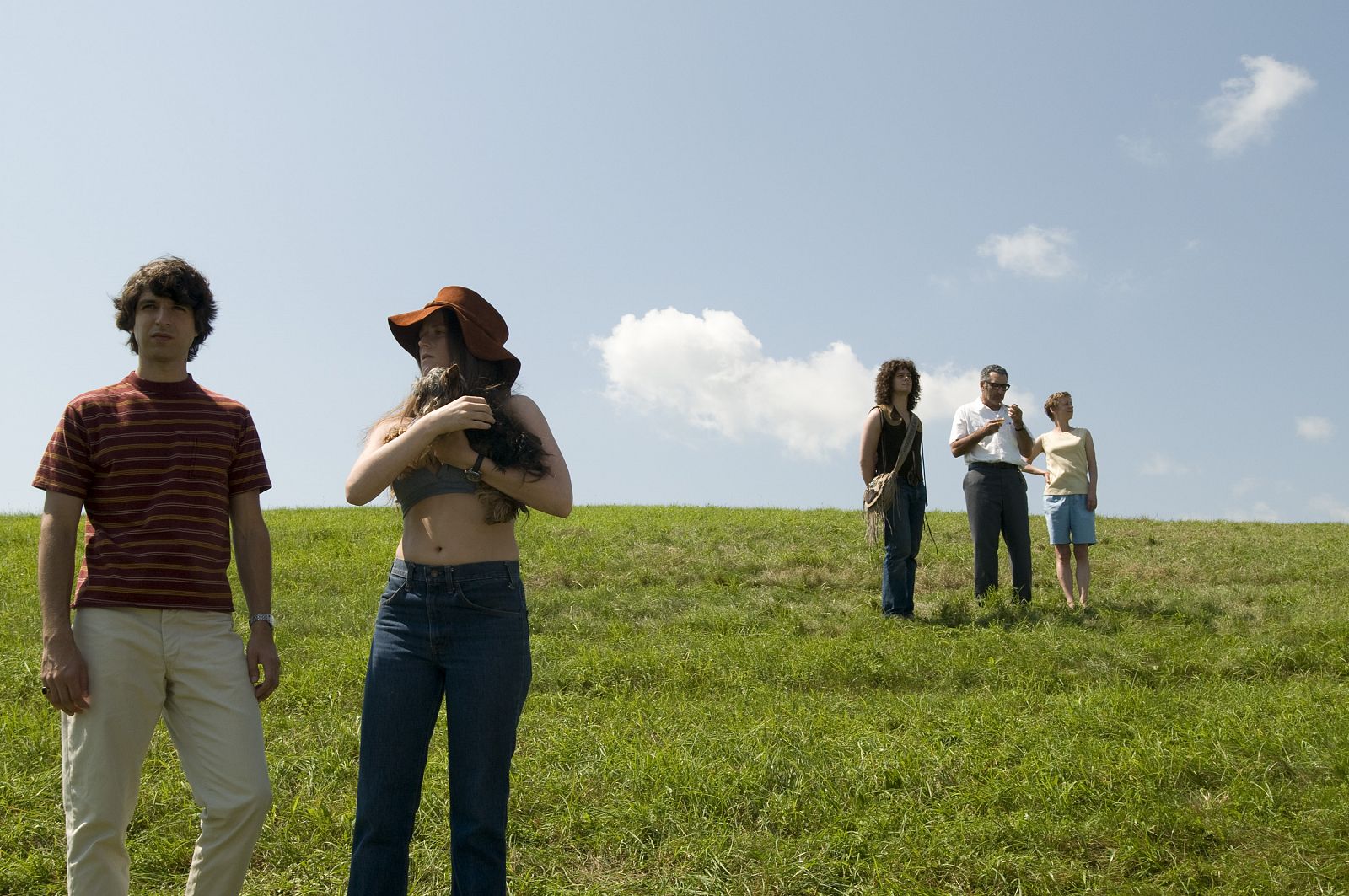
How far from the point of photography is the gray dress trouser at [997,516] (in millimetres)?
10023

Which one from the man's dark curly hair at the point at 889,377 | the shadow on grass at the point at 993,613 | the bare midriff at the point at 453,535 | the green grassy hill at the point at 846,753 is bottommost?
the green grassy hill at the point at 846,753

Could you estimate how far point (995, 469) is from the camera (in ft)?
33.0

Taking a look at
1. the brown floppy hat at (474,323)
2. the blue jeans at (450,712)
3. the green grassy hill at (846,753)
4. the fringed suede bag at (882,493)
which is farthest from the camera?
the fringed suede bag at (882,493)

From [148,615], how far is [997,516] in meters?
8.30

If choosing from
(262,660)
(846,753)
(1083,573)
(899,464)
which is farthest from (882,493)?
(262,660)

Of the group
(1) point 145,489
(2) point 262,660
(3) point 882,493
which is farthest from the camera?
(3) point 882,493

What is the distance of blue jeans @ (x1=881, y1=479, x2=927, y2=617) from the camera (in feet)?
31.6

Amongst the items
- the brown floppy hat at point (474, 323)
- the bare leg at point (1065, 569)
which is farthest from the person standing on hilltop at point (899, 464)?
the brown floppy hat at point (474, 323)

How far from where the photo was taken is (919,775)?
17.1ft

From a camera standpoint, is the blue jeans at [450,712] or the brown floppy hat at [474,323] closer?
the blue jeans at [450,712]

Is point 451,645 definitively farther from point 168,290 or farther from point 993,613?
point 993,613

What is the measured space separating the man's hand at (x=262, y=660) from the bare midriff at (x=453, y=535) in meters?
0.68

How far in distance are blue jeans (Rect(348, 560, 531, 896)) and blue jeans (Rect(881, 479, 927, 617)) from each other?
22.1 ft

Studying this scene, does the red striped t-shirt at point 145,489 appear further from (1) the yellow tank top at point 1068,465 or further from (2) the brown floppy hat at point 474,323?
(1) the yellow tank top at point 1068,465
